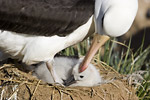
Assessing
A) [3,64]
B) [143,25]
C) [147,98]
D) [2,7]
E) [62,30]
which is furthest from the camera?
[143,25]

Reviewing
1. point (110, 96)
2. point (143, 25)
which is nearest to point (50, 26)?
point (110, 96)

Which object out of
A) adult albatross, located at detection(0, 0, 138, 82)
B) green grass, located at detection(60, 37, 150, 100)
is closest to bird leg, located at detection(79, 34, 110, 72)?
adult albatross, located at detection(0, 0, 138, 82)

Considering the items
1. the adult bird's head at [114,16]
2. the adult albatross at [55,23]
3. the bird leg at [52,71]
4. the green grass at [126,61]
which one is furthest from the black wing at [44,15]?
the green grass at [126,61]

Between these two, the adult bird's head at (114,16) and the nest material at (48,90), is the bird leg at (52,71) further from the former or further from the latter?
the adult bird's head at (114,16)

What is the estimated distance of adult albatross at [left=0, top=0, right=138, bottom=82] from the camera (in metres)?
3.56

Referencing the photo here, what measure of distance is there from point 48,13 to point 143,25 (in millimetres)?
5538

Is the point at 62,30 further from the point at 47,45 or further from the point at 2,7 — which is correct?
the point at 2,7

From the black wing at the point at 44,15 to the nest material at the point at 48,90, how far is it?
0.62m

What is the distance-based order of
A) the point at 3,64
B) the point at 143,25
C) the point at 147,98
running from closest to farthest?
1. the point at 3,64
2. the point at 147,98
3. the point at 143,25

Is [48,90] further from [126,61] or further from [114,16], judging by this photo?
[126,61]

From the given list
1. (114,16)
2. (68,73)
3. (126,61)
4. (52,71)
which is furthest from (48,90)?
(126,61)

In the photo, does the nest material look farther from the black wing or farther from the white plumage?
the black wing

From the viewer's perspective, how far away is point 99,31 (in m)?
3.77

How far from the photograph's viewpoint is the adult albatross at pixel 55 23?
356 cm
